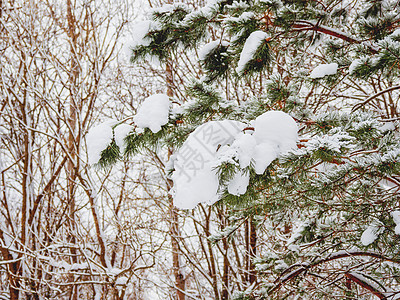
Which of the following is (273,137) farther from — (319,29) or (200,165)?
(319,29)

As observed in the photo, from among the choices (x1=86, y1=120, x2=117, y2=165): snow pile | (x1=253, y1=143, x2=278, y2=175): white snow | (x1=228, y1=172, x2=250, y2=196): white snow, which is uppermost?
(x1=86, y1=120, x2=117, y2=165): snow pile

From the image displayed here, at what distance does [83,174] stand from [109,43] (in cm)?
276

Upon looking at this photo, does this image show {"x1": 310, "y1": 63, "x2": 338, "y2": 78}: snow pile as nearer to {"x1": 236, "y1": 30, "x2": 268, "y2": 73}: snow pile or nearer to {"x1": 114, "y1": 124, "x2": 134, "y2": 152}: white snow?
{"x1": 236, "y1": 30, "x2": 268, "y2": 73}: snow pile

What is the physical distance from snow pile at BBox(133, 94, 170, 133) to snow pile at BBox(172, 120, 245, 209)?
0.32 m

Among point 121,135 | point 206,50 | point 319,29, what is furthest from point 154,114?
point 319,29

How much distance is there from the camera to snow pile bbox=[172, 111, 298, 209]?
1115 mm

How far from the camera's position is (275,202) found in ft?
7.93

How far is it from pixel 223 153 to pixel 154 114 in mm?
576

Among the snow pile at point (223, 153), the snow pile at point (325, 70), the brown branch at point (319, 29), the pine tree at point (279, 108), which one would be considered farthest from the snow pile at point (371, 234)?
the snow pile at point (223, 153)

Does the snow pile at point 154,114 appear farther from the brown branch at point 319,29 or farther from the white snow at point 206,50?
the brown branch at point 319,29

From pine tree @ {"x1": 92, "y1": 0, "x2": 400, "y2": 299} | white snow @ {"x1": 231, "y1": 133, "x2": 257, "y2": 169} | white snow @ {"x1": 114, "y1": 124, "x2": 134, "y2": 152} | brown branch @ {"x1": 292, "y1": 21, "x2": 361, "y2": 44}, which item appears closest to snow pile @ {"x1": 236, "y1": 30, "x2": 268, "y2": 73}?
pine tree @ {"x1": 92, "y1": 0, "x2": 400, "y2": 299}

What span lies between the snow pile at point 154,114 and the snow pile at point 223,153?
1.04 ft

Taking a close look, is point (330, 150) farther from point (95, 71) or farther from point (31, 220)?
point (31, 220)

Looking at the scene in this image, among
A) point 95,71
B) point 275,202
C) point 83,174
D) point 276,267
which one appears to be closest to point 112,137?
point 275,202
